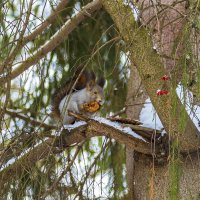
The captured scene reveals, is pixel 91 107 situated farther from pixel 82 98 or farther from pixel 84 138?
pixel 84 138

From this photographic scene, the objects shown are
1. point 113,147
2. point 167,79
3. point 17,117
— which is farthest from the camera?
point 113,147

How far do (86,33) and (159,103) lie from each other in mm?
1693

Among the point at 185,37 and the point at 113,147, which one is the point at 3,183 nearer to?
the point at 185,37

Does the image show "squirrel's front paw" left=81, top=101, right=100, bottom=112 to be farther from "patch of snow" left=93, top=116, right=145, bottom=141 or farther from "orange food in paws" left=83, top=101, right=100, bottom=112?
"patch of snow" left=93, top=116, right=145, bottom=141

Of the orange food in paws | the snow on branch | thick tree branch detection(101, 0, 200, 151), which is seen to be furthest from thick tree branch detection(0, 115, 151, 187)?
the orange food in paws

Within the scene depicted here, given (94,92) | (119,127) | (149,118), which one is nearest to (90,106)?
(94,92)

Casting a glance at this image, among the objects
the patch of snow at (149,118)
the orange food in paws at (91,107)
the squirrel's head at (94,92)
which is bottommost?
the patch of snow at (149,118)

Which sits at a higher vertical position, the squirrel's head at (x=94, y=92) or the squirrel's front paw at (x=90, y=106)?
the squirrel's head at (x=94, y=92)

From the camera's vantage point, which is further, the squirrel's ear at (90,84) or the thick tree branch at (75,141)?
the squirrel's ear at (90,84)

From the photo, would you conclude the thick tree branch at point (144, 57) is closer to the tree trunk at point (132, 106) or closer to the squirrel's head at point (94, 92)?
the tree trunk at point (132, 106)

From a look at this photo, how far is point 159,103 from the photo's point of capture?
1.92m

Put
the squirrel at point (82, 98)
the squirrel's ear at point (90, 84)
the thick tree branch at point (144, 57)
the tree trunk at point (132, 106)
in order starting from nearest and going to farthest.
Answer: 1. the thick tree branch at point (144, 57)
2. the tree trunk at point (132, 106)
3. the squirrel at point (82, 98)
4. the squirrel's ear at point (90, 84)

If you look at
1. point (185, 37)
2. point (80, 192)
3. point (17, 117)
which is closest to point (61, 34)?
point (17, 117)

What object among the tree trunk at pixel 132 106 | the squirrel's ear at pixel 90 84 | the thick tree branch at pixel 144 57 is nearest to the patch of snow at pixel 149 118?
the tree trunk at pixel 132 106
